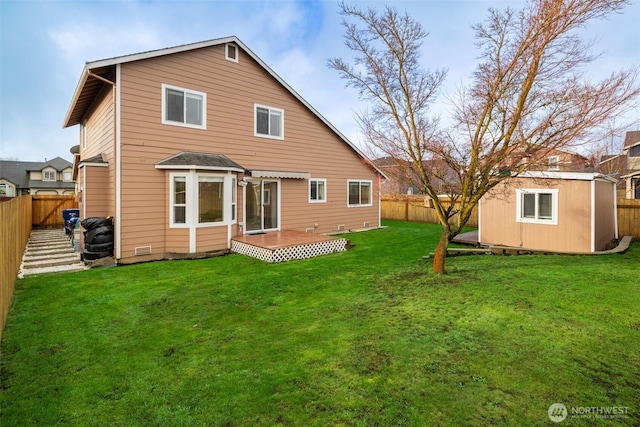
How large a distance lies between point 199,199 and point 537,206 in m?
11.0

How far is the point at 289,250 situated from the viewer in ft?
32.2

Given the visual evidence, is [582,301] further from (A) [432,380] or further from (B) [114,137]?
(B) [114,137]

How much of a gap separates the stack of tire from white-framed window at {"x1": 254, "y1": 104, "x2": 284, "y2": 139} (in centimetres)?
592

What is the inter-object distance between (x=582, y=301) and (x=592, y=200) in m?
6.25

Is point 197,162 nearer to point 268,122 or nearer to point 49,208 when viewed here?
point 268,122

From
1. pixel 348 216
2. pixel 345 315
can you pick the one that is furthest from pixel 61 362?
pixel 348 216

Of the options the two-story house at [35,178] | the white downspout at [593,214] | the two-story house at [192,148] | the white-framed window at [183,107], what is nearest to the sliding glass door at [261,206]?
the two-story house at [192,148]

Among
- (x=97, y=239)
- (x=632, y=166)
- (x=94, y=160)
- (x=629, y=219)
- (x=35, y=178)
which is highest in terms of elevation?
(x=35, y=178)

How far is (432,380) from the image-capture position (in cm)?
328

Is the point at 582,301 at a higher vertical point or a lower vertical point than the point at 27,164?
lower

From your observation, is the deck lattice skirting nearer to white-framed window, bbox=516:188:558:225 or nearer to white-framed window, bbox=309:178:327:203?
white-framed window, bbox=309:178:327:203

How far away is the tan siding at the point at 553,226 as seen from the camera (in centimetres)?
1005

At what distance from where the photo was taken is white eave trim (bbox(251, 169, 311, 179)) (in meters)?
11.9

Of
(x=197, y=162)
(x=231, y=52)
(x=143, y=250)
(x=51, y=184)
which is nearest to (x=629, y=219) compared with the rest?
(x=197, y=162)
